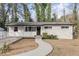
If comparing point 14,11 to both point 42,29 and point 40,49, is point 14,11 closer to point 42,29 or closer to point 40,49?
point 42,29

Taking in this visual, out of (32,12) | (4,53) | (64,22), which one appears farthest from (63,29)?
(4,53)

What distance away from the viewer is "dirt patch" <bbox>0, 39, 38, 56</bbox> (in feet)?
26.1

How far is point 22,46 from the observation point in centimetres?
804

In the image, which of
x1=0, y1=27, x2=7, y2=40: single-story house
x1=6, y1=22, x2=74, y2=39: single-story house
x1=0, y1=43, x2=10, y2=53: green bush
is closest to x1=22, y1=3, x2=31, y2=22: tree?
x1=6, y1=22, x2=74, y2=39: single-story house

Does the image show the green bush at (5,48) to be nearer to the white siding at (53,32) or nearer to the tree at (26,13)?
the white siding at (53,32)

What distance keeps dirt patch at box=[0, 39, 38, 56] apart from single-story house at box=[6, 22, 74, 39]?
0.13 m

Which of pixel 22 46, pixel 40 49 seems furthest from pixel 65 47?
pixel 22 46

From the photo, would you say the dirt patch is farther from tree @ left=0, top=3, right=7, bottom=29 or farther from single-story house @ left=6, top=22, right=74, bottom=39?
tree @ left=0, top=3, right=7, bottom=29

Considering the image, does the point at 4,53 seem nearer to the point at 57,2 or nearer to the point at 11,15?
the point at 11,15

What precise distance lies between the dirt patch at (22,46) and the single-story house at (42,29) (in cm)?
13

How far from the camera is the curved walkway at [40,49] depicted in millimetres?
7938

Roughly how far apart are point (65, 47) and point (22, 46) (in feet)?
2.74

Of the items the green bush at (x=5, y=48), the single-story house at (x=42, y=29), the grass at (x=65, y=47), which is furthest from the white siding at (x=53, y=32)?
the green bush at (x=5, y=48)

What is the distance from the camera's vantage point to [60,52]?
796 cm
